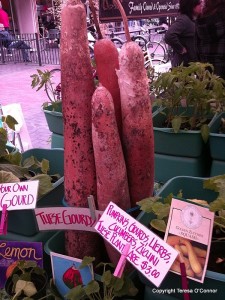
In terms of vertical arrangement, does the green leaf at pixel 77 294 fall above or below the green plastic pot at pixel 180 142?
below

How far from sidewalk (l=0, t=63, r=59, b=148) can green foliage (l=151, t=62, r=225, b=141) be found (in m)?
1.19

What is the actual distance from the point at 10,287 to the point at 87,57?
21.7 inches

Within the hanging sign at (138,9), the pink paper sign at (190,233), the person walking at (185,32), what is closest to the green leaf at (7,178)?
the pink paper sign at (190,233)

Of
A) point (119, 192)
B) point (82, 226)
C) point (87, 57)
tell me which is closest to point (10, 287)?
point (82, 226)

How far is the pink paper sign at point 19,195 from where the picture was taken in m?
0.81

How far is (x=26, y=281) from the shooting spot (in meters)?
0.80

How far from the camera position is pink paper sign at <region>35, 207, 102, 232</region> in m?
0.77

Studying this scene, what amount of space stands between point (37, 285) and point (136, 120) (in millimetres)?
441

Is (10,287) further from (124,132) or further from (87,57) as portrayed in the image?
(87,57)

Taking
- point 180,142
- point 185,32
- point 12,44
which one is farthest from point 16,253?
point 12,44

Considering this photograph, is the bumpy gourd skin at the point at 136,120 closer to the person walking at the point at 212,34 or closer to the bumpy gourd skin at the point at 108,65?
the bumpy gourd skin at the point at 108,65

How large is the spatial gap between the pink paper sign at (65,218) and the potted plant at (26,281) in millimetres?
116

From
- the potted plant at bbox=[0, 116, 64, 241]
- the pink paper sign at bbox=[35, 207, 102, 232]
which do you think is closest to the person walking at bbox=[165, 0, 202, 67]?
the potted plant at bbox=[0, 116, 64, 241]

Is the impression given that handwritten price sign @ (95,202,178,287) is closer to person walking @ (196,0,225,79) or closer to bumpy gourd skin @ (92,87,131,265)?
bumpy gourd skin @ (92,87,131,265)
